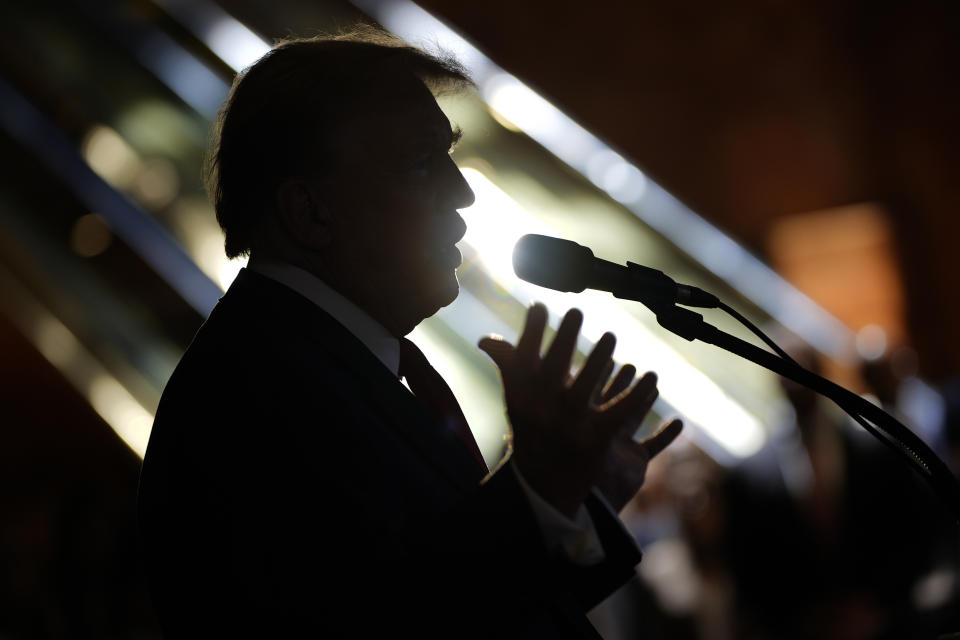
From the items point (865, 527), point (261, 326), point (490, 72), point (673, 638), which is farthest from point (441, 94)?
point (673, 638)

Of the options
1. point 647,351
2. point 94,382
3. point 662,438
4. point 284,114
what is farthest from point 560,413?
point 647,351

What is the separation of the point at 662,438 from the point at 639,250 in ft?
13.0

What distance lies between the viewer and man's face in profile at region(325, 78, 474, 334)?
120cm

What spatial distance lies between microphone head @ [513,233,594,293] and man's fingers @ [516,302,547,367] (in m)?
0.22

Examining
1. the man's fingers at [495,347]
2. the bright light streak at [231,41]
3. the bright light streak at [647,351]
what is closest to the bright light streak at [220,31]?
the bright light streak at [231,41]

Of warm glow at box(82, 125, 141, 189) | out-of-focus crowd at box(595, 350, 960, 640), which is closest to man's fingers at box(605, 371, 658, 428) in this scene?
out-of-focus crowd at box(595, 350, 960, 640)

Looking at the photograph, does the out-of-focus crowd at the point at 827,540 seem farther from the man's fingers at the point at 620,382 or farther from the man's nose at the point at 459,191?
the man's nose at the point at 459,191

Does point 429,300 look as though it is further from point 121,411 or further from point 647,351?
point 647,351

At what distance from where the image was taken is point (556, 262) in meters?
1.13

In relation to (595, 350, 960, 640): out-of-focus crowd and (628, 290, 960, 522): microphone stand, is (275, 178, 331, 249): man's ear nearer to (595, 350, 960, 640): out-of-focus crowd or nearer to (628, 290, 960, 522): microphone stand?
(628, 290, 960, 522): microphone stand

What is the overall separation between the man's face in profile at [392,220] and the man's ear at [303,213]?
2 centimetres

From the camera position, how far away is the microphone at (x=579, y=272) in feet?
3.69

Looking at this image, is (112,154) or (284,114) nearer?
(284,114)

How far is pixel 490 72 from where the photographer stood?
13.5ft
